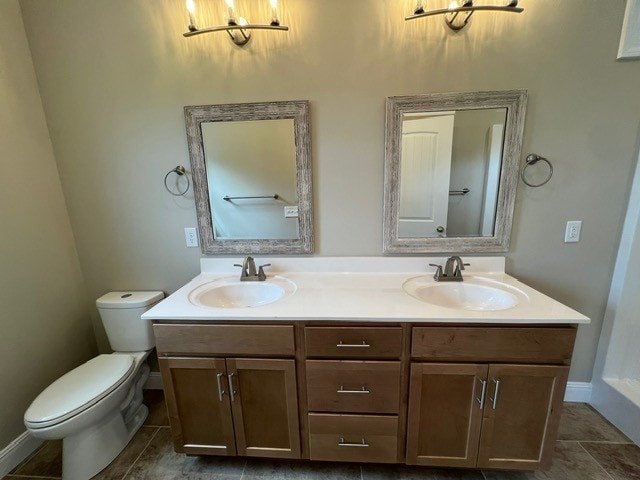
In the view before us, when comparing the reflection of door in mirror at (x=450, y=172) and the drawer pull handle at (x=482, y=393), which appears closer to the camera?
the drawer pull handle at (x=482, y=393)

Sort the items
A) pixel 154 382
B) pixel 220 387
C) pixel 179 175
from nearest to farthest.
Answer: pixel 220 387 < pixel 179 175 < pixel 154 382

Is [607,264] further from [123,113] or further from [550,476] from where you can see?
[123,113]

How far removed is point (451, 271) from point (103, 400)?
1.79m

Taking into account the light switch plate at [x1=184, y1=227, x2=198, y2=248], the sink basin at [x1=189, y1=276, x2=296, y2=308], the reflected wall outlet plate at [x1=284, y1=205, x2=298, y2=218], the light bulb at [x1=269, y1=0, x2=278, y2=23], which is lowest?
the sink basin at [x1=189, y1=276, x2=296, y2=308]

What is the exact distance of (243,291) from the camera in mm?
1474

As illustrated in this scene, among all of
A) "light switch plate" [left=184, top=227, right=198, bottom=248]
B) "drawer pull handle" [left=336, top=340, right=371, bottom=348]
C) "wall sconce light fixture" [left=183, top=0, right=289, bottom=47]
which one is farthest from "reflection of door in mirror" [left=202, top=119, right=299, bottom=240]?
"drawer pull handle" [left=336, top=340, right=371, bottom=348]

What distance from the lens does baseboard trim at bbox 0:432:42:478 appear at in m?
1.32

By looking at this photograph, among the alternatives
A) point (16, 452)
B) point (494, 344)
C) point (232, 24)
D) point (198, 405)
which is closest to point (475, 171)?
point (494, 344)

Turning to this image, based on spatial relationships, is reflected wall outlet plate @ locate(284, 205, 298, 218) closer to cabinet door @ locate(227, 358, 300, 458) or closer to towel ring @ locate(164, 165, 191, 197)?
towel ring @ locate(164, 165, 191, 197)

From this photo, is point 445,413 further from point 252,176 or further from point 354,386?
point 252,176

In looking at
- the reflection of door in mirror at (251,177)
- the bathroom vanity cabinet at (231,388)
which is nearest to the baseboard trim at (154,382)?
the bathroom vanity cabinet at (231,388)

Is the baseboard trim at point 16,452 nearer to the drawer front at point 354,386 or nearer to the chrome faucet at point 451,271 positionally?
the drawer front at point 354,386

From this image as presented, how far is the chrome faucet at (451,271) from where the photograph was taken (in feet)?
4.55

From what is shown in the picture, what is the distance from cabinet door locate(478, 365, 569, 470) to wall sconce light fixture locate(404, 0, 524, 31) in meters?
1.45
